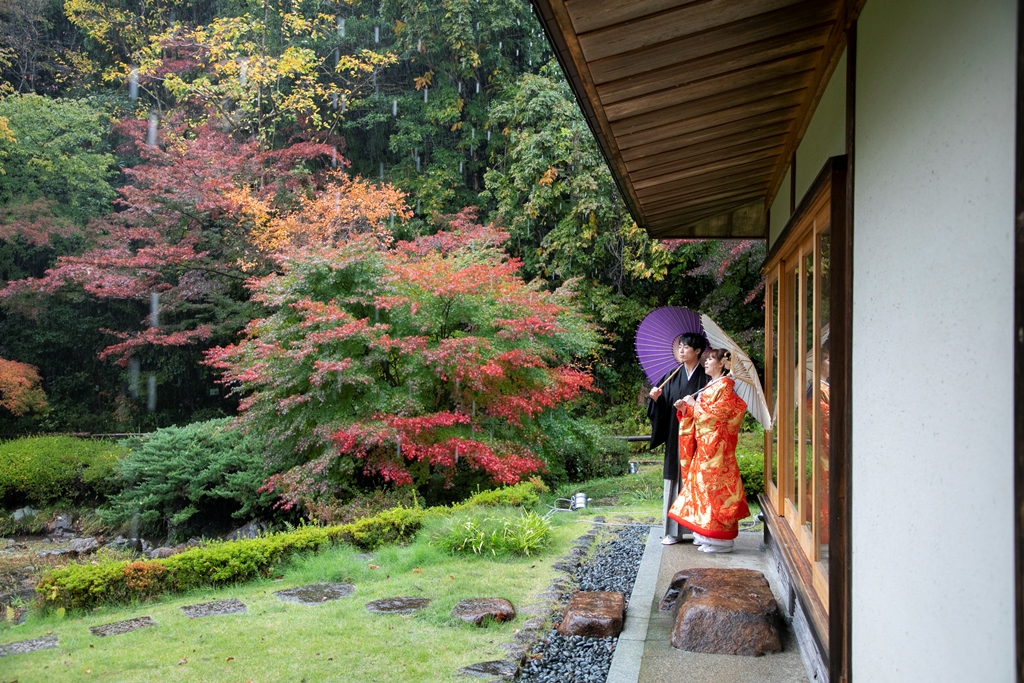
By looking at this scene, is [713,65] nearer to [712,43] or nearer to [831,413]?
[712,43]

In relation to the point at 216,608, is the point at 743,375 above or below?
above

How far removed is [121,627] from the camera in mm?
4539

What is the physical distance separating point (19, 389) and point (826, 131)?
14.7 metres

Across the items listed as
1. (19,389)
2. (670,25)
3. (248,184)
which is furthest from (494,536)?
(19,389)

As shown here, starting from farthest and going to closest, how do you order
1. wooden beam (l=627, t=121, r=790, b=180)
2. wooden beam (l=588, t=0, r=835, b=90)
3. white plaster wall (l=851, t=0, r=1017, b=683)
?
wooden beam (l=627, t=121, r=790, b=180) < wooden beam (l=588, t=0, r=835, b=90) < white plaster wall (l=851, t=0, r=1017, b=683)

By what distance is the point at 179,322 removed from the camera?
49.7 feet

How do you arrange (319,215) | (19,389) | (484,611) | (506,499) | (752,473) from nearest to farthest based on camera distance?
(484,611) < (506,499) < (752,473) < (19,389) < (319,215)

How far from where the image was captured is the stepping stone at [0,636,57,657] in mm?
4207

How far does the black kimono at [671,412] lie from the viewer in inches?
223

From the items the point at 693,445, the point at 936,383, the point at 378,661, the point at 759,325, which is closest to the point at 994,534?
the point at 936,383

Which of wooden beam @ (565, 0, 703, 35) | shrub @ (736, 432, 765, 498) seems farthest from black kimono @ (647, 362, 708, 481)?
wooden beam @ (565, 0, 703, 35)

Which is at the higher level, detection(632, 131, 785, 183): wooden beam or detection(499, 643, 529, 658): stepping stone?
detection(632, 131, 785, 183): wooden beam

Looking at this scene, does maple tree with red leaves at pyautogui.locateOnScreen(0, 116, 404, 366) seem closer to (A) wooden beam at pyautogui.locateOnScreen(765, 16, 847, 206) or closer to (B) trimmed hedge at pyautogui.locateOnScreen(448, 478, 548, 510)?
(B) trimmed hedge at pyautogui.locateOnScreen(448, 478, 548, 510)

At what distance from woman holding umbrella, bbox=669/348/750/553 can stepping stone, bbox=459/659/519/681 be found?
6.76 feet
